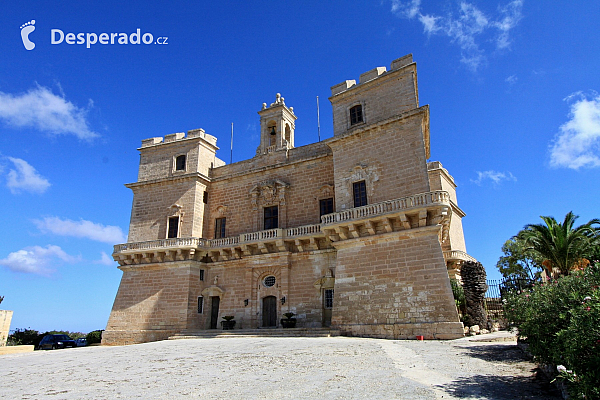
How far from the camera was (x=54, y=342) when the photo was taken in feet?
83.8

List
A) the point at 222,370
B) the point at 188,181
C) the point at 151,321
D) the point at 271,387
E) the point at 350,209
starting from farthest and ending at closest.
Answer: the point at 188,181, the point at 151,321, the point at 350,209, the point at 222,370, the point at 271,387

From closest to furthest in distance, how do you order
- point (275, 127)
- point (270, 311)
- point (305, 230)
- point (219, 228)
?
point (305, 230), point (270, 311), point (219, 228), point (275, 127)

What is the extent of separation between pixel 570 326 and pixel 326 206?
16151mm

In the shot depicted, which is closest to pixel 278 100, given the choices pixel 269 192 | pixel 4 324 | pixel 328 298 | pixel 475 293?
pixel 269 192

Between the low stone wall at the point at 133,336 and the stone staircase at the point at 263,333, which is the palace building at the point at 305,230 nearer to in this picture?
the low stone wall at the point at 133,336

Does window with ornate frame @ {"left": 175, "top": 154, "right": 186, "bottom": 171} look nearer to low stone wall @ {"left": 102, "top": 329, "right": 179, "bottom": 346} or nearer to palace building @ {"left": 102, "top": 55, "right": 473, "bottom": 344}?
palace building @ {"left": 102, "top": 55, "right": 473, "bottom": 344}

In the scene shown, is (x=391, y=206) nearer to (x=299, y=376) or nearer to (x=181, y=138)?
(x=299, y=376)

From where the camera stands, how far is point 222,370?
870cm

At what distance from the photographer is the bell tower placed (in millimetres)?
24078

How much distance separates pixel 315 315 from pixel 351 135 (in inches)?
361

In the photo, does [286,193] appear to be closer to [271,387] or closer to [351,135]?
[351,135]

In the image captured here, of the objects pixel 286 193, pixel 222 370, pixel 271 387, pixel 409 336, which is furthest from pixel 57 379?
pixel 286 193

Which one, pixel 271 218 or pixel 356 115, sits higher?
pixel 356 115

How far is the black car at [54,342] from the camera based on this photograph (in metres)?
25.1
